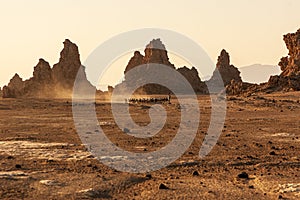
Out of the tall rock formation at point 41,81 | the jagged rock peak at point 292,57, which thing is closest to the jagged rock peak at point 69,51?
the tall rock formation at point 41,81

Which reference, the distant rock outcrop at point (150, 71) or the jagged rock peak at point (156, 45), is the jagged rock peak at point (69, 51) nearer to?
the distant rock outcrop at point (150, 71)

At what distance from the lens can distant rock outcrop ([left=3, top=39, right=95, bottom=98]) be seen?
71875 mm

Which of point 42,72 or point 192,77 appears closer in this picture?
point 42,72

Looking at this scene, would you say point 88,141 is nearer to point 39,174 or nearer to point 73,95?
point 39,174

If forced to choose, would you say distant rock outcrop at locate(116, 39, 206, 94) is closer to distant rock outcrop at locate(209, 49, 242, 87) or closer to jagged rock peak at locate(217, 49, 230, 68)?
distant rock outcrop at locate(209, 49, 242, 87)

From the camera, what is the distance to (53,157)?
590 inches

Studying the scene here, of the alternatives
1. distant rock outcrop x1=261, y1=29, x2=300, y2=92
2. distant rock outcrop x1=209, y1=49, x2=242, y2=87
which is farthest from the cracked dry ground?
distant rock outcrop x1=209, y1=49, x2=242, y2=87

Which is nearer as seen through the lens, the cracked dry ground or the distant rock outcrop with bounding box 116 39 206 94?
the cracked dry ground

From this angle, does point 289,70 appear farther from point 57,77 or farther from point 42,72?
point 42,72

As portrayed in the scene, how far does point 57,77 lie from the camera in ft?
236

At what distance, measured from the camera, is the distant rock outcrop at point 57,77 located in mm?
71875

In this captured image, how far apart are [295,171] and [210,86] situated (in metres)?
64.2

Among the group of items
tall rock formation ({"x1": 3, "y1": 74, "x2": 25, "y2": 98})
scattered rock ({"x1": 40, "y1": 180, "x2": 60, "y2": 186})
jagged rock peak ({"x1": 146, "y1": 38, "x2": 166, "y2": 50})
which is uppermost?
jagged rock peak ({"x1": 146, "y1": 38, "x2": 166, "y2": 50})

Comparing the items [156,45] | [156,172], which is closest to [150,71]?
[156,45]
